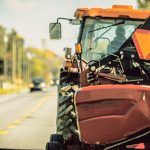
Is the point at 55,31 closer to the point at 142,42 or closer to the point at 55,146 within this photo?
the point at 55,146

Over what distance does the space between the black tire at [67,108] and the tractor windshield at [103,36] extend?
0.47 metres

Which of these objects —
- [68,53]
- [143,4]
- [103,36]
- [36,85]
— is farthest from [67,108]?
[36,85]

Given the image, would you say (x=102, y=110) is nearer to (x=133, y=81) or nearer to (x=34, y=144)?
(x=133, y=81)

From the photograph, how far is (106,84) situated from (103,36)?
1.73m

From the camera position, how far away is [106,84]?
339 inches

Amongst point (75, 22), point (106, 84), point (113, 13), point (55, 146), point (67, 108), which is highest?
point (113, 13)

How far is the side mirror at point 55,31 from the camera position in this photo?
35.2 feet

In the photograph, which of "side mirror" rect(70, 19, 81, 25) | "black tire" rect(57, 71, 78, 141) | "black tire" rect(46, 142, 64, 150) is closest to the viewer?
"black tire" rect(57, 71, 78, 141)

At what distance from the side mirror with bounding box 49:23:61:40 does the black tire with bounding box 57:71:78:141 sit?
0.74m

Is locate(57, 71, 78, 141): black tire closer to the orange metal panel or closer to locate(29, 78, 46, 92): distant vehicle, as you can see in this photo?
the orange metal panel

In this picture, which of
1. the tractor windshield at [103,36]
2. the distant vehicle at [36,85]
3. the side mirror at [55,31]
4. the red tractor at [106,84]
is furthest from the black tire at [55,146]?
the distant vehicle at [36,85]

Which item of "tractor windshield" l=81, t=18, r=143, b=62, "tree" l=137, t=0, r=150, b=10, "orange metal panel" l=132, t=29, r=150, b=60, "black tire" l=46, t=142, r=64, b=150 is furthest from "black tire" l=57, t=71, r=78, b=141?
"tree" l=137, t=0, r=150, b=10

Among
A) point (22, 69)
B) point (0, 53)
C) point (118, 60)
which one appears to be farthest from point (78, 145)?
point (22, 69)

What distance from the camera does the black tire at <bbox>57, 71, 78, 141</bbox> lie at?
29.8ft
